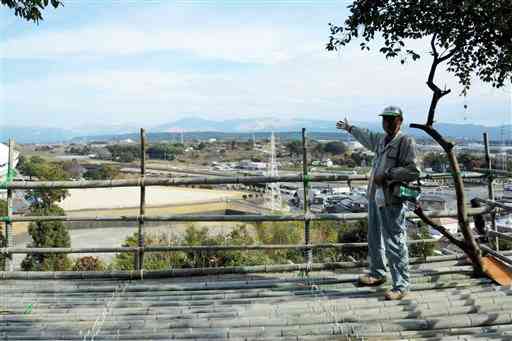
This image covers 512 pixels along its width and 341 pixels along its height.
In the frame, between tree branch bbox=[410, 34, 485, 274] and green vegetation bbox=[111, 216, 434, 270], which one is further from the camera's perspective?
green vegetation bbox=[111, 216, 434, 270]

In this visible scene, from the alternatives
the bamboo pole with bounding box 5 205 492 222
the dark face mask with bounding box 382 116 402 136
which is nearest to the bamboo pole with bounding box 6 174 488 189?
the bamboo pole with bounding box 5 205 492 222

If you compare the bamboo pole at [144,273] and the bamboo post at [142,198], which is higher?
the bamboo post at [142,198]

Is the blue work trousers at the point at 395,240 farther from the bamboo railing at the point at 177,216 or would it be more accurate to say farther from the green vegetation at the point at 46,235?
the green vegetation at the point at 46,235

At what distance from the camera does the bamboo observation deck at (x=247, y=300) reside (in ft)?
8.41

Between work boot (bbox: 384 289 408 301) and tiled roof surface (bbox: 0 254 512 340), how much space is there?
4 cm

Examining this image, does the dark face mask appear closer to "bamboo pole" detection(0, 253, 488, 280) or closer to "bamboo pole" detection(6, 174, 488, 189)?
"bamboo pole" detection(6, 174, 488, 189)

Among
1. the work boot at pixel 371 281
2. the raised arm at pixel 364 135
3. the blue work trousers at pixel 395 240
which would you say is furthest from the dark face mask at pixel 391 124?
the work boot at pixel 371 281

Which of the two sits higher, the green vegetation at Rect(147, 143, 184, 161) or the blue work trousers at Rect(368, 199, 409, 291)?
the green vegetation at Rect(147, 143, 184, 161)

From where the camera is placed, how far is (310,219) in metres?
3.71

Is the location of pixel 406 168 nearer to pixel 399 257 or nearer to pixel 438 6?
pixel 399 257

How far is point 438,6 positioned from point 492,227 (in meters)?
1.93

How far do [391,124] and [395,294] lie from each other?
104cm

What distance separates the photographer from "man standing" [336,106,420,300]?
2916mm

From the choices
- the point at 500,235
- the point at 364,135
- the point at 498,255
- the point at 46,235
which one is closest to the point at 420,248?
the point at 500,235
